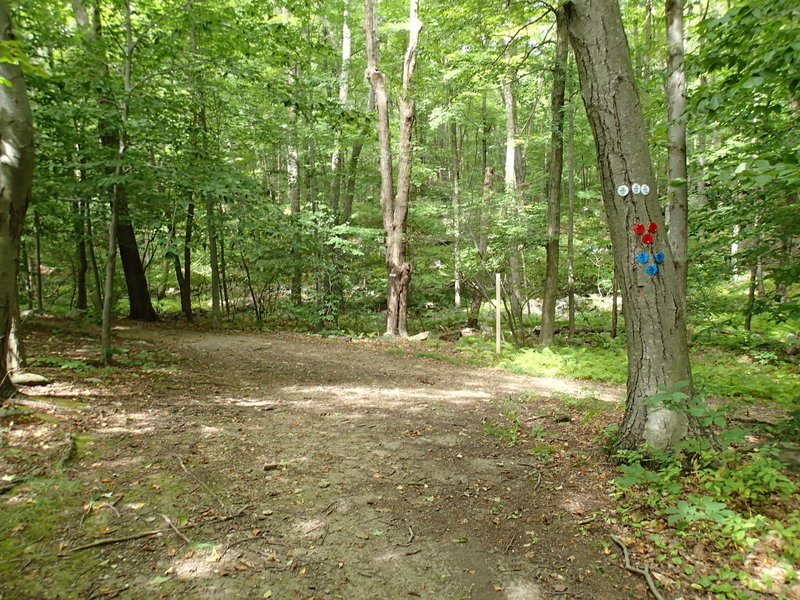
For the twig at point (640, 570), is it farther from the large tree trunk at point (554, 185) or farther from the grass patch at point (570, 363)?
the large tree trunk at point (554, 185)

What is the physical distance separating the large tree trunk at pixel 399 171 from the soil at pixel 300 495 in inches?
260

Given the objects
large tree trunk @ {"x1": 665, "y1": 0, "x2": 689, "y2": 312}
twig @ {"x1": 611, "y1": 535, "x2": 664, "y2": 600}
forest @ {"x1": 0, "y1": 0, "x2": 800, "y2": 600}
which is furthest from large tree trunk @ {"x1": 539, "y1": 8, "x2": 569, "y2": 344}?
twig @ {"x1": 611, "y1": 535, "x2": 664, "y2": 600}

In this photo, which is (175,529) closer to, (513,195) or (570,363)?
(570,363)

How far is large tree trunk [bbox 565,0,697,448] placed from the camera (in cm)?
360

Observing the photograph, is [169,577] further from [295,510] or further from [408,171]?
[408,171]

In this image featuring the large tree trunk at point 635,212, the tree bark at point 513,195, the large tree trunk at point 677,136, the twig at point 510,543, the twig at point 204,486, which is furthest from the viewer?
the tree bark at point 513,195

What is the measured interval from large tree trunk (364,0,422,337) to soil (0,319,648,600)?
661cm

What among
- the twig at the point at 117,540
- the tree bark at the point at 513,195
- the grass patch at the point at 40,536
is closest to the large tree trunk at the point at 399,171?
the tree bark at the point at 513,195

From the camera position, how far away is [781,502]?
2891 millimetres

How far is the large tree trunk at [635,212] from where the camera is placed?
3.60 metres

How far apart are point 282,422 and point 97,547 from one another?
243 cm

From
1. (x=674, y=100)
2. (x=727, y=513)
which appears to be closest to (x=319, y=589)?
(x=727, y=513)

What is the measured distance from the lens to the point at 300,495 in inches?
132

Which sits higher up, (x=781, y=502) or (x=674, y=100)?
(x=674, y=100)
